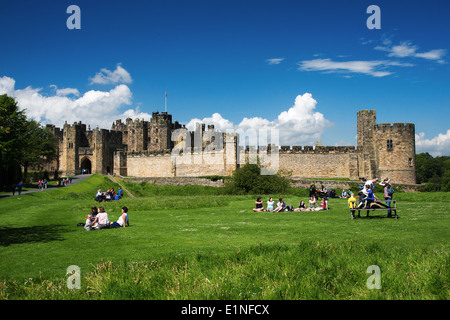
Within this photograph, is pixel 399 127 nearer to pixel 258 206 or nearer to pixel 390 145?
pixel 390 145

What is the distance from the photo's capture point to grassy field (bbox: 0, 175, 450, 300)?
755 centimetres

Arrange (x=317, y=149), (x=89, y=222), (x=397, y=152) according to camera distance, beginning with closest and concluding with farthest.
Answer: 1. (x=89, y=222)
2. (x=397, y=152)
3. (x=317, y=149)

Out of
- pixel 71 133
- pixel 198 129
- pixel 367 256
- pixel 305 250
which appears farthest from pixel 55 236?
pixel 71 133

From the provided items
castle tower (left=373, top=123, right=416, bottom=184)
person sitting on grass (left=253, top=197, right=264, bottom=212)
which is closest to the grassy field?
person sitting on grass (left=253, top=197, right=264, bottom=212)

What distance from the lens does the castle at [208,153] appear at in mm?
46844

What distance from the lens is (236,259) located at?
9.44m

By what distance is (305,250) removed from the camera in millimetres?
9992

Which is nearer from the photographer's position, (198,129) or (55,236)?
(55,236)

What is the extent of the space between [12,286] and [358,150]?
47.6 metres

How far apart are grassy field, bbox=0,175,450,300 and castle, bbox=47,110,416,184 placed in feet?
109

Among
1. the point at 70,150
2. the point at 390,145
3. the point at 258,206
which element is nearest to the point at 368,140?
the point at 390,145

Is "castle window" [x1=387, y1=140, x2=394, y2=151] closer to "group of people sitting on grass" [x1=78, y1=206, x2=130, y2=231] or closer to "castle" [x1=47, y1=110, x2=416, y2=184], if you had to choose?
"castle" [x1=47, y1=110, x2=416, y2=184]

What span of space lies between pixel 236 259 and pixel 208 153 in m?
49.2
